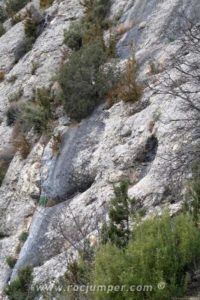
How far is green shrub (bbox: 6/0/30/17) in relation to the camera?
18.2m

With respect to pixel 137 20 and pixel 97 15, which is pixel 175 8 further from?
pixel 97 15

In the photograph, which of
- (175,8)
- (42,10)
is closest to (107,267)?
(175,8)

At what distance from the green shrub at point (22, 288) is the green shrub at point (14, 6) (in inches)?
510

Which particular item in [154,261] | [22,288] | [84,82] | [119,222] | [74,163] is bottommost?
[74,163]

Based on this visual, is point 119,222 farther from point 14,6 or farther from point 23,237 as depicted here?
point 14,6

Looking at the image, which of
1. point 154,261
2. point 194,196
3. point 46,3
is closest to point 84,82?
point 194,196

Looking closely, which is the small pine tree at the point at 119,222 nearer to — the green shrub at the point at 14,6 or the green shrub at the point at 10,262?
the green shrub at the point at 10,262

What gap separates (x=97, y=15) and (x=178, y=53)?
169 inches

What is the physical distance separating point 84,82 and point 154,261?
6.39 meters

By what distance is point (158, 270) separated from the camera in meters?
4.28

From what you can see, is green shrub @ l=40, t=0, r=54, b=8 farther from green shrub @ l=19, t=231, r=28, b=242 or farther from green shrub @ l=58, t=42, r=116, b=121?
green shrub @ l=19, t=231, r=28, b=242

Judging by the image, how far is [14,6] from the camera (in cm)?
1838

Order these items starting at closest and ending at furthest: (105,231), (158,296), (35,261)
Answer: (158,296)
(105,231)
(35,261)

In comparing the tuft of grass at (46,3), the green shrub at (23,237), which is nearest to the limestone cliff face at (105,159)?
the green shrub at (23,237)
